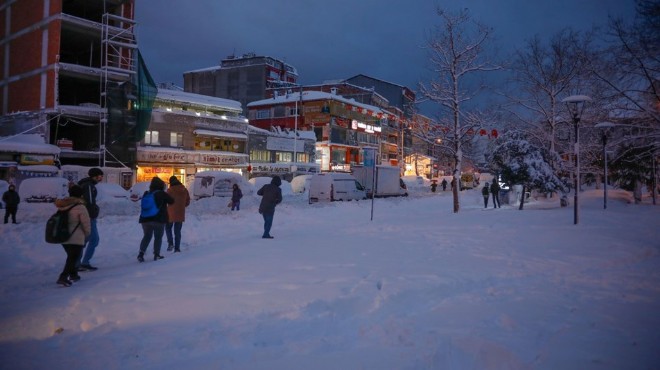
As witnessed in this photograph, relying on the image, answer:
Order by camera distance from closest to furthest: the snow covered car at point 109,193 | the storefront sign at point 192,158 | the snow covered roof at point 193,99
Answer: the snow covered car at point 109,193 → the storefront sign at point 192,158 → the snow covered roof at point 193,99

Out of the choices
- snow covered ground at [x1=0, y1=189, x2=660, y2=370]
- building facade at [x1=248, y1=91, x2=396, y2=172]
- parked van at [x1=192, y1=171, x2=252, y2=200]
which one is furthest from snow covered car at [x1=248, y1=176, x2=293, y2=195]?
snow covered ground at [x1=0, y1=189, x2=660, y2=370]

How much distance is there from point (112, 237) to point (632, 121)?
60.5 ft

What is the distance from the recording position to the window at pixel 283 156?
162 ft

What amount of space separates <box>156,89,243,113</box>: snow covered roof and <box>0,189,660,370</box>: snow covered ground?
30880 millimetres

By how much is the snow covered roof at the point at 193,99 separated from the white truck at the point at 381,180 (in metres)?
17.9

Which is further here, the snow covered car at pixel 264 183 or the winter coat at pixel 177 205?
the snow covered car at pixel 264 183

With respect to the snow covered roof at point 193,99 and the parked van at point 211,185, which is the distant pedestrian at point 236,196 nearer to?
the parked van at point 211,185

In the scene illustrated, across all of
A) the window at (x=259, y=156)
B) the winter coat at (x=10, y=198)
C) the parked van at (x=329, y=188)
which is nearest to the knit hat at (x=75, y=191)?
the winter coat at (x=10, y=198)

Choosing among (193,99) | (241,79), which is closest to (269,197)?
(193,99)

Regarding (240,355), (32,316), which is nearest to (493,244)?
(240,355)

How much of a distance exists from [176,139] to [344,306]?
36178mm

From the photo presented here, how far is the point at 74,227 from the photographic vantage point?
6426mm

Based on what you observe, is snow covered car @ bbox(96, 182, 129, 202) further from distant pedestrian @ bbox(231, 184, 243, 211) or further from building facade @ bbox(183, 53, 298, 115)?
building facade @ bbox(183, 53, 298, 115)

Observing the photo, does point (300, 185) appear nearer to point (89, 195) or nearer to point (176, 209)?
point (176, 209)
